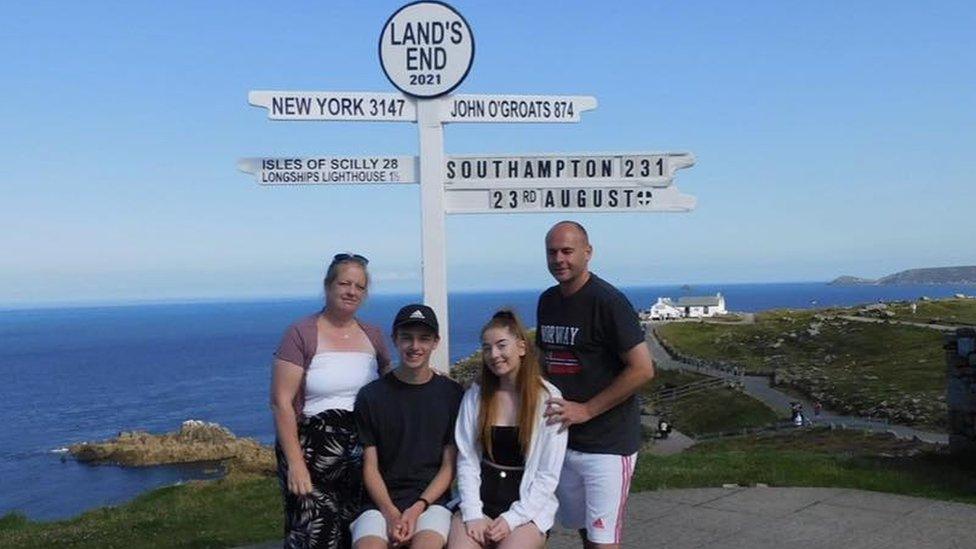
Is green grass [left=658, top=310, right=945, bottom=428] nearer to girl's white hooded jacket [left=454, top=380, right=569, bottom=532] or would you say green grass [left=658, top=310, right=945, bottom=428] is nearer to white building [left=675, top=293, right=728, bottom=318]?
white building [left=675, top=293, right=728, bottom=318]

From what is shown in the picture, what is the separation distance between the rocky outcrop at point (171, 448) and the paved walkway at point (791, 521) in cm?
3430

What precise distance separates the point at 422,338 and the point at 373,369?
36 centimetres

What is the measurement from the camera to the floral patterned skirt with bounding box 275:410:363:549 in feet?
12.5

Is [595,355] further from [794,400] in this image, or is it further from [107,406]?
[107,406]

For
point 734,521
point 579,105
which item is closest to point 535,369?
point 579,105

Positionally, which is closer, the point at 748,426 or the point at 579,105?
the point at 579,105

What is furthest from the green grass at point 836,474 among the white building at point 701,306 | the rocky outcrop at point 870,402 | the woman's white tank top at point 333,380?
the white building at point 701,306

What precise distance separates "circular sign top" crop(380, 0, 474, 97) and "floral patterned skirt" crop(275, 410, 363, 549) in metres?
2.45

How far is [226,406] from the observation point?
2387 inches

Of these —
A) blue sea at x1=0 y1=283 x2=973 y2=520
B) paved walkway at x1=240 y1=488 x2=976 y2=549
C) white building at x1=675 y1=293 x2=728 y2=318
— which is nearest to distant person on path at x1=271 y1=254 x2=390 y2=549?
blue sea at x1=0 y1=283 x2=973 y2=520

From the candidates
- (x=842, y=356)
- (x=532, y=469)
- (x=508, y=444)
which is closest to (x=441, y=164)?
(x=508, y=444)

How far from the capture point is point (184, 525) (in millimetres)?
7871

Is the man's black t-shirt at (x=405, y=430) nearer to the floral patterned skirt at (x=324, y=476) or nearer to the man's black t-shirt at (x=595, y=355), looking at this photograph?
the floral patterned skirt at (x=324, y=476)

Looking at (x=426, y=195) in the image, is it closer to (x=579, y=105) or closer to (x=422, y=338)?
(x=579, y=105)
